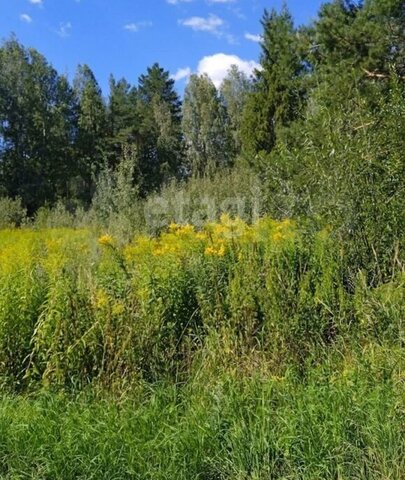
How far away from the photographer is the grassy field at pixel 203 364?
8.49 ft

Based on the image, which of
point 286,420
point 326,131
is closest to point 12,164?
point 326,131

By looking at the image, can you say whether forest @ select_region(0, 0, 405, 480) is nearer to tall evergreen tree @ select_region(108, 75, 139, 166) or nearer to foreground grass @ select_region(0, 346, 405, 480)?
foreground grass @ select_region(0, 346, 405, 480)

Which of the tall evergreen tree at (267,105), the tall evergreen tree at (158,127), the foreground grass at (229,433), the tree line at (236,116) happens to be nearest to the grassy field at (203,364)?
the foreground grass at (229,433)

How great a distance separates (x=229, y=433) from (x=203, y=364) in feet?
2.84

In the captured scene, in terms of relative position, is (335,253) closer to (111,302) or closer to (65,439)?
(111,302)

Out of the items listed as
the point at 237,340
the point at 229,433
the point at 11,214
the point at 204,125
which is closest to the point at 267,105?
the point at 11,214

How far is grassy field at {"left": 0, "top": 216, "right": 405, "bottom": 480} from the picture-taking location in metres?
2.59

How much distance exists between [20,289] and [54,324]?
0.49 m

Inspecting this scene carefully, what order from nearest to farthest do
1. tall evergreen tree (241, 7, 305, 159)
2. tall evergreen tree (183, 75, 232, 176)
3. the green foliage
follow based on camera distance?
1. the green foliage
2. tall evergreen tree (241, 7, 305, 159)
3. tall evergreen tree (183, 75, 232, 176)

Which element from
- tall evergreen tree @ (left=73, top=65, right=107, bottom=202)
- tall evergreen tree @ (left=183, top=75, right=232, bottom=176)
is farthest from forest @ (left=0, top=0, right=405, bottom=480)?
tall evergreen tree @ (left=183, top=75, right=232, bottom=176)

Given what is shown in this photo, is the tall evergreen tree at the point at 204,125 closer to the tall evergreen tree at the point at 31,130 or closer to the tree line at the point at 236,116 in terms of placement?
the tree line at the point at 236,116

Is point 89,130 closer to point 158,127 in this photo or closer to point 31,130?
point 31,130

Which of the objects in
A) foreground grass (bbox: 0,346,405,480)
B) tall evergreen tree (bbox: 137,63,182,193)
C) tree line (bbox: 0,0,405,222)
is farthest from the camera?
tall evergreen tree (bbox: 137,63,182,193)

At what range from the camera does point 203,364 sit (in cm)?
356
